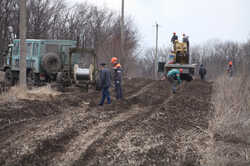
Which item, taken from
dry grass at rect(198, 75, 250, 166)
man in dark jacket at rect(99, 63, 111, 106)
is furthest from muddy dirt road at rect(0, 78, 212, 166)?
man in dark jacket at rect(99, 63, 111, 106)

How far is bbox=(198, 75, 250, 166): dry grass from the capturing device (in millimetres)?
5509

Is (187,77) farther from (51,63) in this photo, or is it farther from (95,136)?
(95,136)

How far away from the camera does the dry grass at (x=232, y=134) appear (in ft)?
18.1

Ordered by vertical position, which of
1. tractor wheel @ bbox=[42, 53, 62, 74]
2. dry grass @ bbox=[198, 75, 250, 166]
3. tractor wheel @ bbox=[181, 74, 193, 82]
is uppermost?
tractor wheel @ bbox=[42, 53, 62, 74]

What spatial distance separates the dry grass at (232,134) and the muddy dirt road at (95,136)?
0.33 metres

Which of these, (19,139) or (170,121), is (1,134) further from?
(170,121)

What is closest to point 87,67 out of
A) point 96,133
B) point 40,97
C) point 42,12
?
point 40,97

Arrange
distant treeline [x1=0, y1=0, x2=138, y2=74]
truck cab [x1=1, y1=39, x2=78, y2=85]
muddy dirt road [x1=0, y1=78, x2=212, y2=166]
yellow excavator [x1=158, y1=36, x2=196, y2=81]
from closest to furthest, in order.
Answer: muddy dirt road [x1=0, y1=78, x2=212, y2=166]
truck cab [x1=1, y1=39, x2=78, y2=85]
yellow excavator [x1=158, y1=36, x2=196, y2=81]
distant treeline [x1=0, y1=0, x2=138, y2=74]

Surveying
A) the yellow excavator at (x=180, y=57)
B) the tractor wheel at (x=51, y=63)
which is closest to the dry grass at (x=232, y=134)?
the tractor wheel at (x=51, y=63)

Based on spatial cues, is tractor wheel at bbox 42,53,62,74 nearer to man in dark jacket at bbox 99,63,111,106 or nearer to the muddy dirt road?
man in dark jacket at bbox 99,63,111,106

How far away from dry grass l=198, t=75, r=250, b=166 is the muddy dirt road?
33 cm

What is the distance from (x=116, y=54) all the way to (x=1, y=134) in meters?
23.2

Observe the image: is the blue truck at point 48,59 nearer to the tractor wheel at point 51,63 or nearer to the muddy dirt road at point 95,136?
the tractor wheel at point 51,63

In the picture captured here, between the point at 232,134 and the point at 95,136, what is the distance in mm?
2946
